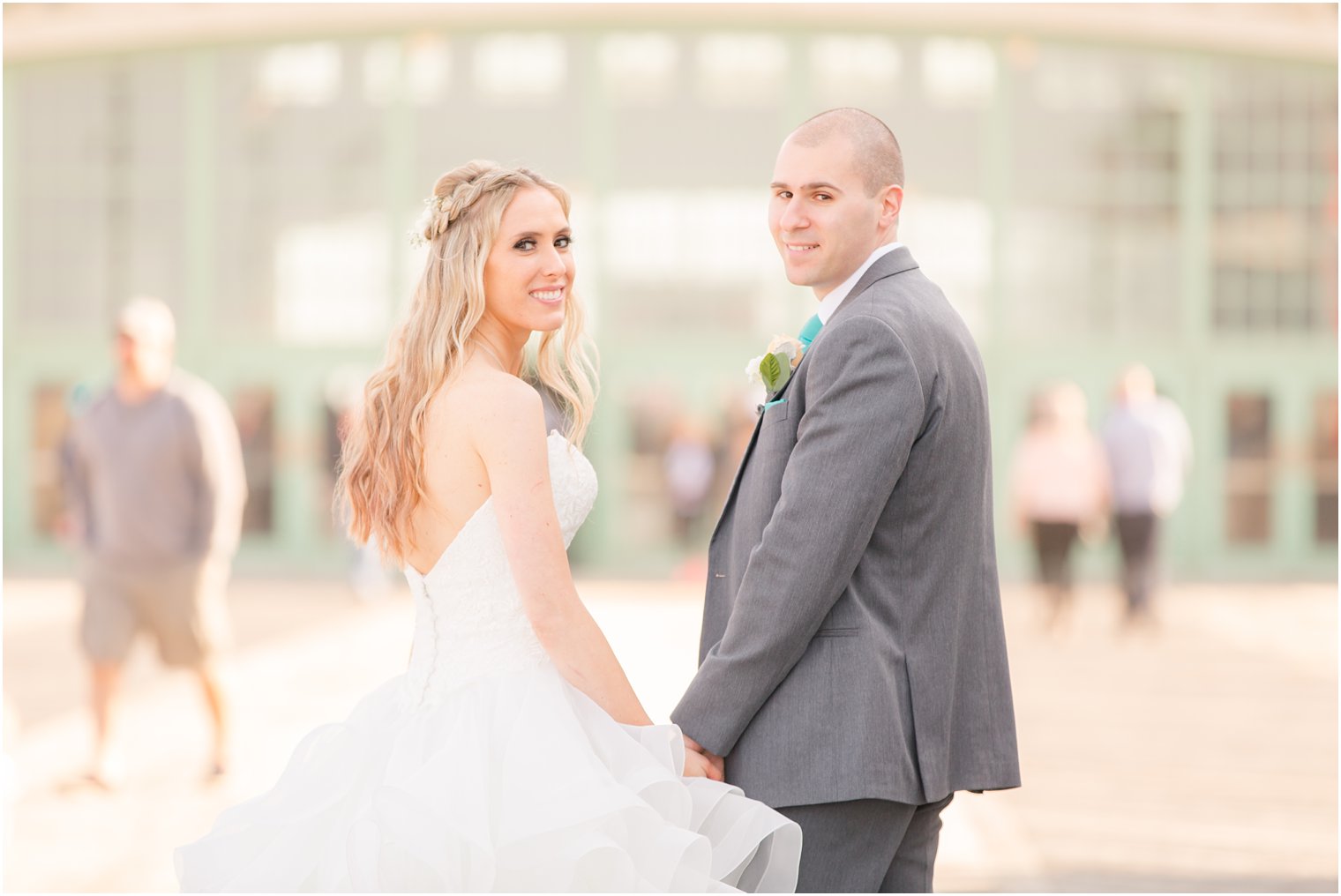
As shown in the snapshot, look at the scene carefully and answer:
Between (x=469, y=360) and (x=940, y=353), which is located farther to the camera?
(x=469, y=360)

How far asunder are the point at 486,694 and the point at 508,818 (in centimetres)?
29

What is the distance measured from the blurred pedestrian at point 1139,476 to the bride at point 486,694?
9.68 meters

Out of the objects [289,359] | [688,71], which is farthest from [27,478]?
[688,71]

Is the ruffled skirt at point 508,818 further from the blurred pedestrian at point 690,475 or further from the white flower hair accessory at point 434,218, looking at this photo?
the blurred pedestrian at point 690,475

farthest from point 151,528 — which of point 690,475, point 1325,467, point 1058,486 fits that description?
point 1325,467

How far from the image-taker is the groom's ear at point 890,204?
2.99 meters

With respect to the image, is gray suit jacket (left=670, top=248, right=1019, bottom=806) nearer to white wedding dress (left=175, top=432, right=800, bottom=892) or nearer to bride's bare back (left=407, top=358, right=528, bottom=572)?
white wedding dress (left=175, top=432, right=800, bottom=892)

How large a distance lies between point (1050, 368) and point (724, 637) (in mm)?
17642

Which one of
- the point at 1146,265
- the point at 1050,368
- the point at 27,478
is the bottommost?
the point at 27,478

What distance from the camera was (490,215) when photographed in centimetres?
308

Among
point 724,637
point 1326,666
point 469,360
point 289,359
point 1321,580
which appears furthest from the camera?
point 289,359

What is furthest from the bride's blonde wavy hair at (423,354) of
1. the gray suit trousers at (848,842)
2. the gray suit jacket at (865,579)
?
the gray suit trousers at (848,842)

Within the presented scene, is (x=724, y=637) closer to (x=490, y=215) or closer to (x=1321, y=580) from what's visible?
(x=490, y=215)

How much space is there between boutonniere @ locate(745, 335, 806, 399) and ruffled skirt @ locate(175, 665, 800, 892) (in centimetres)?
72
